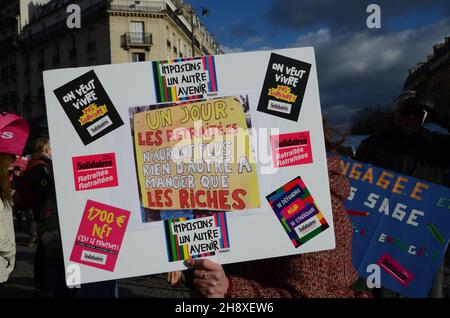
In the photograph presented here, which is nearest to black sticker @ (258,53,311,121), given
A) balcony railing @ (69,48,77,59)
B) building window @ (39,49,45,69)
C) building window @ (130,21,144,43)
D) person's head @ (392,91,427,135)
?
person's head @ (392,91,427,135)

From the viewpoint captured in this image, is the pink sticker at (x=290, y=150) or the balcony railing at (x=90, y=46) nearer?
the pink sticker at (x=290, y=150)

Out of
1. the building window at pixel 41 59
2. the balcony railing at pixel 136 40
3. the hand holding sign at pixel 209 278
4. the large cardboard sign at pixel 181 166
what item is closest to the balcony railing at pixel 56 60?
the building window at pixel 41 59

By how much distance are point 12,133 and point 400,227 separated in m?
2.10

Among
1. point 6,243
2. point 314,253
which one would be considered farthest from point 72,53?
point 314,253

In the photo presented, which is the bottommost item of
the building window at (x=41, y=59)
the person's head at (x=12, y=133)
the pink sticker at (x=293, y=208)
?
the pink sticker at (x=293, y=208)

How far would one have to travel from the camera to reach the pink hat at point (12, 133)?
1.69m

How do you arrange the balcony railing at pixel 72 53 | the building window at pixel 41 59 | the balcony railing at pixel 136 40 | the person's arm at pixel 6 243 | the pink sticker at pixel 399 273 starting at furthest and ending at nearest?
the building window at pixel 41 59
the balcony railing at pixel 72 53
the balcony railing at pixel 136 40
the pink sticker at pixel 399 273
the person's arm at pixel 6 243

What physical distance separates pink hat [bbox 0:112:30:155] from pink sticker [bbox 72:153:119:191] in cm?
47

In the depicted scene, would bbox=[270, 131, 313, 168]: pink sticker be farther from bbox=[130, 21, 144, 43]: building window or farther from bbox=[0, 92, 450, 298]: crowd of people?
bbox=[130, 21, 144, 43]: building window

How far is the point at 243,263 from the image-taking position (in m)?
1.56

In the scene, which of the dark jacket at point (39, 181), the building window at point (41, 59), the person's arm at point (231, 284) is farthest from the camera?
the building window at point (41, 59)

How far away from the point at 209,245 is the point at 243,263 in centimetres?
19

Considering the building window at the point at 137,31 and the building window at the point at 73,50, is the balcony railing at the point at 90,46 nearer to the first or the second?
the building window at the point at 73,50

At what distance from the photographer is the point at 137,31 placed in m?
34.9
